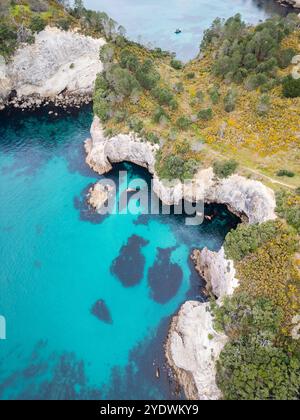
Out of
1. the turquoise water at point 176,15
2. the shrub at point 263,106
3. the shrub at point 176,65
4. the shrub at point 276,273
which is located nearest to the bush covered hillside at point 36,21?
the shrub at point 176,65

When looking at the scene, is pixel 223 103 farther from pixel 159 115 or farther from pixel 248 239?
pixel 248 239

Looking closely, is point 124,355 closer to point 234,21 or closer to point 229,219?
Answer: point 229,219

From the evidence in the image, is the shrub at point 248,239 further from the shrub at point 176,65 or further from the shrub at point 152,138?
the shrub at point 176,65

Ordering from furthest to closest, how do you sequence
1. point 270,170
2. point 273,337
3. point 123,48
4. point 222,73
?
point 123,48 → point 222,73 → point 270,170 → point 273,337

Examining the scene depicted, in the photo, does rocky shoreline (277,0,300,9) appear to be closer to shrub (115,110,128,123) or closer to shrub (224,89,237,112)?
shrub (224,89,237,112)

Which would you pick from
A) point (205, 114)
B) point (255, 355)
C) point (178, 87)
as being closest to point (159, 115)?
point (205, 114)

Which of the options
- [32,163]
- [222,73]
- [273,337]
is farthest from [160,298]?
[222,73]
